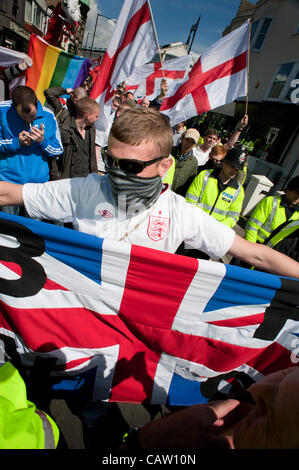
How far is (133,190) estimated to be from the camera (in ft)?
4.08

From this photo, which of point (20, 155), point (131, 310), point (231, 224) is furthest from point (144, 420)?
point (20, 155)

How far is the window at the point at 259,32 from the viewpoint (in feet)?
54.1

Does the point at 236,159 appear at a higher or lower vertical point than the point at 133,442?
higher

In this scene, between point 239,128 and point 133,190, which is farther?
point 239,128

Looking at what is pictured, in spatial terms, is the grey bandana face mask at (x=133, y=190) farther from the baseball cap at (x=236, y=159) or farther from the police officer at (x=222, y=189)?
the baseball cap at (x=236, y=159)

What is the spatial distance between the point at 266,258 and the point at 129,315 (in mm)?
924

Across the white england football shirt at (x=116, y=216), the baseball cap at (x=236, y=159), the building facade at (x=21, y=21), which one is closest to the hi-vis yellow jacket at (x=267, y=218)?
the baseball cap at (x=236, y=159)

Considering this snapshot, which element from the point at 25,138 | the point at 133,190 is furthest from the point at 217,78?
the point at 133,190

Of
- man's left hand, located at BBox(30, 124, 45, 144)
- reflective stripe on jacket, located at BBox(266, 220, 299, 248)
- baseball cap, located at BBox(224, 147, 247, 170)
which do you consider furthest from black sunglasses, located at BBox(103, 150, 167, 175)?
baseball cap, located at BBox(224, 147, 247, 170)

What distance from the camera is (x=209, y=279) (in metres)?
1.38

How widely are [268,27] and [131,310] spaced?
23.3 metres

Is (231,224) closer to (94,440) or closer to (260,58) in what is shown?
(94,440)

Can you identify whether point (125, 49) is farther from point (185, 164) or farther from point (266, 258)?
point (266, 258)

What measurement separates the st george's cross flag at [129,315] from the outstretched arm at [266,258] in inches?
2.3
